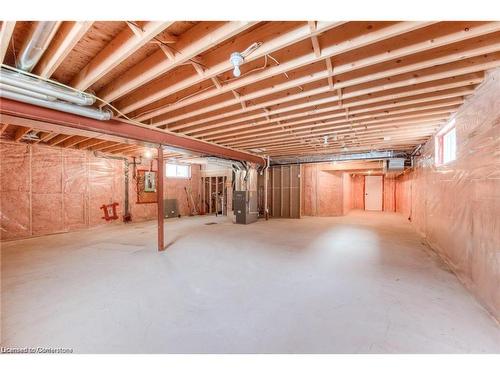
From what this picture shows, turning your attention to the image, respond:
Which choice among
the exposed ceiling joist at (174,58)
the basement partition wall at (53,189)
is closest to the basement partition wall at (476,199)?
the exposed ceiling joist at (174,58)

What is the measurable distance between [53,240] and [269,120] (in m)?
5.25

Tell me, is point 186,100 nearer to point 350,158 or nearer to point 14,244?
point 14,244

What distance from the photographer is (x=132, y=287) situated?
237 centimetres

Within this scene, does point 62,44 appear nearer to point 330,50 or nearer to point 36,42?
point 36,42

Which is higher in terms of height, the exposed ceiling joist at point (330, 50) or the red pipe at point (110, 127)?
the exposed ceiling joist at point (330, 50)

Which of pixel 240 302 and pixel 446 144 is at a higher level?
pixel 446 144

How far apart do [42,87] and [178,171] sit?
6765mm

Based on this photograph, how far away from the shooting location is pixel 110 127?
3.02 meters

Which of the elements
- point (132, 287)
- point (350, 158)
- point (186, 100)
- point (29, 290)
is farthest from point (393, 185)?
point (29, 290)

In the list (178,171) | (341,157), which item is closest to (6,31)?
(341,157)

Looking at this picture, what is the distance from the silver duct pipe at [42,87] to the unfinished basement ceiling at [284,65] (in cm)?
12

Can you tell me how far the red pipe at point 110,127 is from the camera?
2.26 m

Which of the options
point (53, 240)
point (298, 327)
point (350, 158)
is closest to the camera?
point (298, 327)

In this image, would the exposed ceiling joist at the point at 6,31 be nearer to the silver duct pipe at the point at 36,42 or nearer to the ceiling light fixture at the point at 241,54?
the silver duct pipe at the point at 36,42
